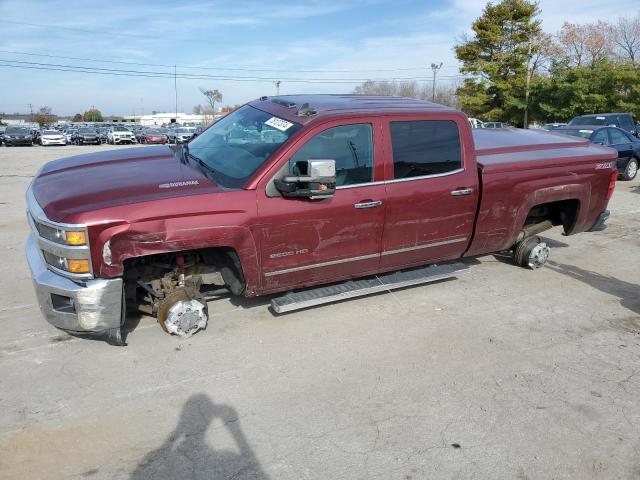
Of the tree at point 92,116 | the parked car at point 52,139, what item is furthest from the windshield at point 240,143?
the tree at point 92,116

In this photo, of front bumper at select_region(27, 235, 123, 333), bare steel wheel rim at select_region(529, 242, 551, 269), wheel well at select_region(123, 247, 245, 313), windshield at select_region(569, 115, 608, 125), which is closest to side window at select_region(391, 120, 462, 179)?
wheel well at select_region(123, 247, 245, 313)

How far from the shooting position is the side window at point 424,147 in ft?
14.5

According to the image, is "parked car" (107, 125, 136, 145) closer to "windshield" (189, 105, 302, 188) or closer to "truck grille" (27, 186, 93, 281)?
"windshield" (189, 105, 302, 188)

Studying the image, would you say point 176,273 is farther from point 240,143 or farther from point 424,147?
point 424,147

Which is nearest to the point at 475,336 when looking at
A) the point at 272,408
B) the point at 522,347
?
the point at 522,347

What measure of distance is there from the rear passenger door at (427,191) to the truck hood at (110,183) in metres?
1.61

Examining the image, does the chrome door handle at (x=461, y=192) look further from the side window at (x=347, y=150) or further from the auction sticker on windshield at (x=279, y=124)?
the auction sticker on windshield at (x=279, y=124)

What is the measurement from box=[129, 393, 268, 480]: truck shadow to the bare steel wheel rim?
13.9ft

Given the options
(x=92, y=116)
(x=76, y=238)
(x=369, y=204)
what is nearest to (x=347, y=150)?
(x=369, y=204)

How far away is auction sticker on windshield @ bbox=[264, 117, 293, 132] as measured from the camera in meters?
4.19

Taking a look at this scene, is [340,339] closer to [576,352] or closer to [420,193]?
[420,193]

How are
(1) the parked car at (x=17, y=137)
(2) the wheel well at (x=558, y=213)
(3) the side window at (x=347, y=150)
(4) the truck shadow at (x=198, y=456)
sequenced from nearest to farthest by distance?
(4) the truck shadow at (x=198, y=456), (3) the side window at (x=347, y=150), (2) the wheel well at (x=558, y=213), (1) the parked car at (x=17, y=137)

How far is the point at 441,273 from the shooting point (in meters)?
4.86

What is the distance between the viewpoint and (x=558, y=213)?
616 cm
